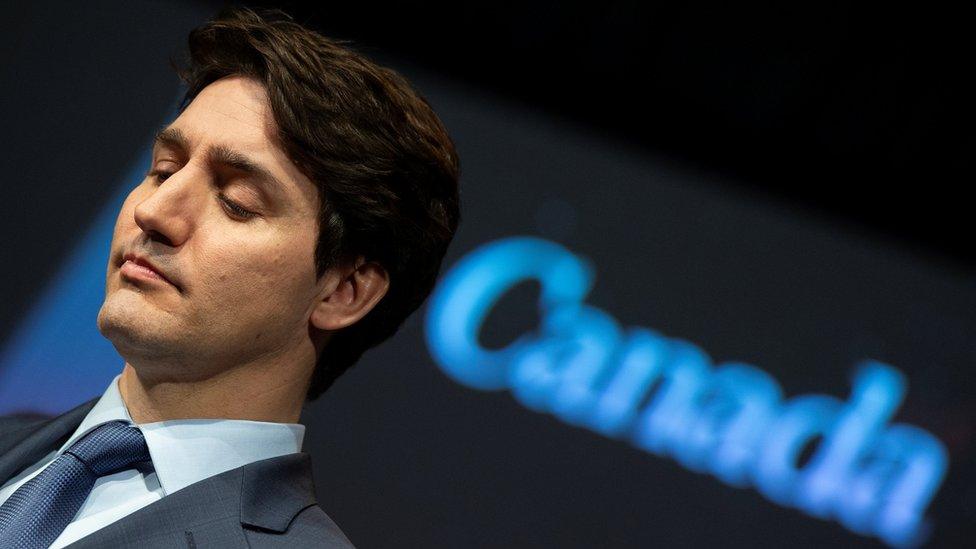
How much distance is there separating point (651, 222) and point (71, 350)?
188 centimetres

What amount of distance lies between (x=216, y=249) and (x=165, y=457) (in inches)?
12.1

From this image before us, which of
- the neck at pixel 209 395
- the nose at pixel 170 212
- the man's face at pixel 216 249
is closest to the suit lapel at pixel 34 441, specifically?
the neck at pixel 209 395

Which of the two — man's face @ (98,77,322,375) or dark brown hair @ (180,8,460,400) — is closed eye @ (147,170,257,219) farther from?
dark brown hair @ (180,8,460,400)

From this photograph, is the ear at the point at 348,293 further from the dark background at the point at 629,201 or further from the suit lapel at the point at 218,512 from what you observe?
the dark background at the point at 629,201

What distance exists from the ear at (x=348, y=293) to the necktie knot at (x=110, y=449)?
12.6 inches

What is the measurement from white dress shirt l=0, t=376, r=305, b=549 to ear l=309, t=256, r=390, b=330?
0.19 metres

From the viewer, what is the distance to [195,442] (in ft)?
4.53

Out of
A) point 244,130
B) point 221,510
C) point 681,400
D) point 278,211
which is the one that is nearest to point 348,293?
point 278,211

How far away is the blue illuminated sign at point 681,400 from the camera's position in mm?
3035

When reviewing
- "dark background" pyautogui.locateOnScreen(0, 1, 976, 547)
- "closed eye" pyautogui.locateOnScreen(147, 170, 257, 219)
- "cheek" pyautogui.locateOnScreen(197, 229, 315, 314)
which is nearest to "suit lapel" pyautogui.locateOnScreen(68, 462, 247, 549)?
"cheek" pyautogui.locateOnScreen(197, 229, 315, 314)

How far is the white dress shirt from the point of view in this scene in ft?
4.36

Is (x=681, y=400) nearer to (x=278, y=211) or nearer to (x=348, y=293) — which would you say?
(x=348, y=293)

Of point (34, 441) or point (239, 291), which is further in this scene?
point (34, 441)

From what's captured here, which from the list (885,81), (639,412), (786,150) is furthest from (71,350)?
(885,81)
